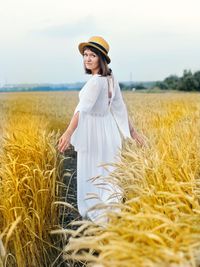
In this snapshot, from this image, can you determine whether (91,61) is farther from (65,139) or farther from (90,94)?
(65,139)

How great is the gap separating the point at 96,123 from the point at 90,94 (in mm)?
341

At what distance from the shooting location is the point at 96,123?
4.46 m

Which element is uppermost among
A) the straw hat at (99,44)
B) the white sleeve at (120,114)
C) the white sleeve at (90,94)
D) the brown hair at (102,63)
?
the straw hat at (99,44)

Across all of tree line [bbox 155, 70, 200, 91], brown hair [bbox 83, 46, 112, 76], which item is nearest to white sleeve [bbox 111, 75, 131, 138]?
brown hair [bbox 83, 46, 112, 76]

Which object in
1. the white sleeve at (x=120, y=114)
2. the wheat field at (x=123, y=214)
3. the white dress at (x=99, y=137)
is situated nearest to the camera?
the wheat field at (x=123, y=214)

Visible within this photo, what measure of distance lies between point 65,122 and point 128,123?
4354 millimetres

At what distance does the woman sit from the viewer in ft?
13.9

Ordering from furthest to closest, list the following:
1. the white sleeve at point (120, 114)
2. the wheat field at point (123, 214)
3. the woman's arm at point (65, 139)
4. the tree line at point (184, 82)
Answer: the tree line at point (184, 82) → the white sleeve at point (120, 114) → the woman's arm at point (65, 139) → the wheat field at point (123, 214)

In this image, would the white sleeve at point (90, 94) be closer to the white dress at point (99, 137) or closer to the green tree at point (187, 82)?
the white dress at point (99, 137)

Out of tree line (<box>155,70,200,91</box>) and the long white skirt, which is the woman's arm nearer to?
the long white skirt

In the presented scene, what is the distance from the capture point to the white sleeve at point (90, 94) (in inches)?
165

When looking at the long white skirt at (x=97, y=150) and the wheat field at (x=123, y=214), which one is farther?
the long white skirt at (x=97, y=150)

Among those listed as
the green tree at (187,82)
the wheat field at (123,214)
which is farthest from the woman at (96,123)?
the green tree at (187,82)

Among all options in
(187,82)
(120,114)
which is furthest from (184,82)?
(120,114)
